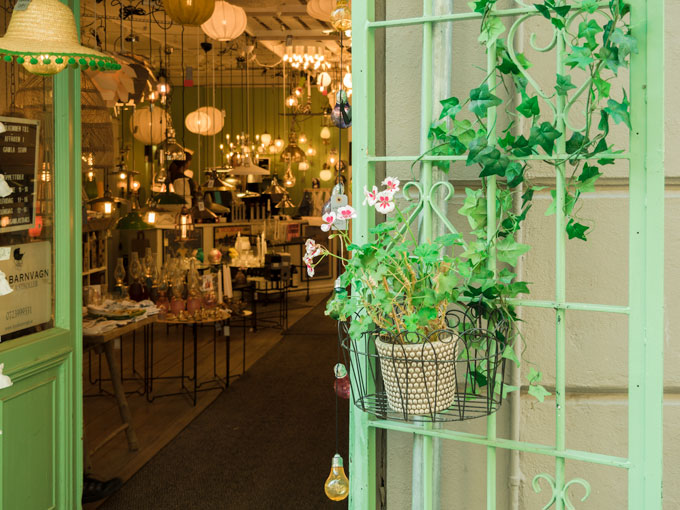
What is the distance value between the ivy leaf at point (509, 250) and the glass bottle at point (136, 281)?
15.4ft

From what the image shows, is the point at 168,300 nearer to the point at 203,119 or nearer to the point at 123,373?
the point at 123,373

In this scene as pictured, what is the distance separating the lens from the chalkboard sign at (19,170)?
128 inches

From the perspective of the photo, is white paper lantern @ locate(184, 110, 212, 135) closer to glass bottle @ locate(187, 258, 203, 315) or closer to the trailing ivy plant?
glass bottle @ locate(187, 258, 203, 315)

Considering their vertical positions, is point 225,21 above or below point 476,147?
above

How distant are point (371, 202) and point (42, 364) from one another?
7.60 ft

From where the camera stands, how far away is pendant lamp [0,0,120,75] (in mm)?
2420

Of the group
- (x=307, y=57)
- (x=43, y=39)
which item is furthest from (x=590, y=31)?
(x=307, y=57)

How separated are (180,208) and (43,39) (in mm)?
4177

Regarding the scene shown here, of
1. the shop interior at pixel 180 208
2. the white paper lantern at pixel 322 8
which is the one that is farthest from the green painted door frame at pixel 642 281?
the white paper lantern at pixel 322 8

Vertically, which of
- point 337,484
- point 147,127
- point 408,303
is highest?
point 147,127

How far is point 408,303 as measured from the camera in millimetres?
1686

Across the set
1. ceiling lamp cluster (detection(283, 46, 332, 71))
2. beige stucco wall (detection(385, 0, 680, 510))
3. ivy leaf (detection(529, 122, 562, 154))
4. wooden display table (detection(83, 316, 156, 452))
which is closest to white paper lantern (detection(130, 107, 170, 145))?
ceiling lamp cluster (detection(283, 46, 332, 71))

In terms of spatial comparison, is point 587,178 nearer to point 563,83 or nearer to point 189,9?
point 563,83

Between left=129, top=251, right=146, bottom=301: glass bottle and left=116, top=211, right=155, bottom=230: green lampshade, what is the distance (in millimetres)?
320
